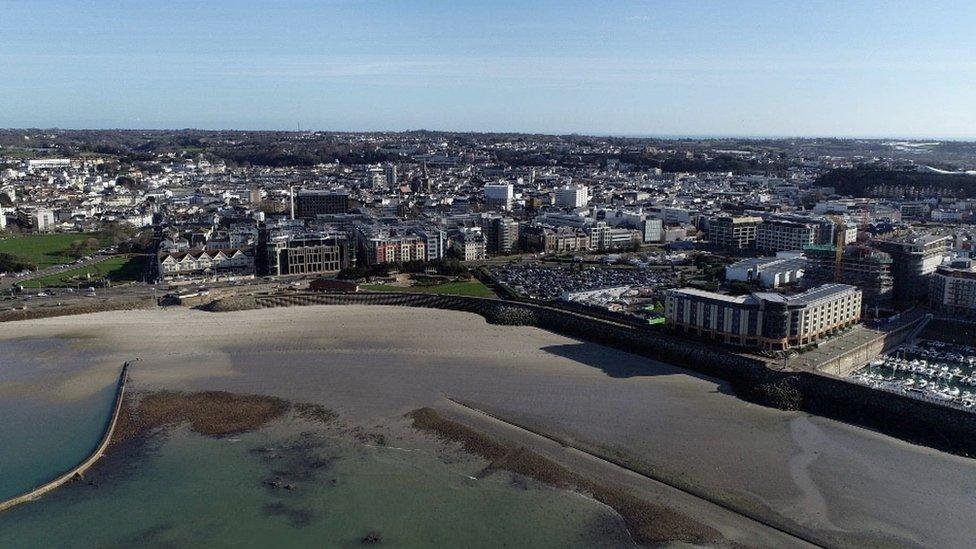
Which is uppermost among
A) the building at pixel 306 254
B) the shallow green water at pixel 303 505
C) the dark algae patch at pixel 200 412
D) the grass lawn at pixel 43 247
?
the building at pixel 306 254

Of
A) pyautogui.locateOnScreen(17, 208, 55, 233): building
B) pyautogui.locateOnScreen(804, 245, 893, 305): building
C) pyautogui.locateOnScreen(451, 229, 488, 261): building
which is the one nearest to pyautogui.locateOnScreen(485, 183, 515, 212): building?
pyautogui.locateOnScreen(451, 229, 488, 261): building

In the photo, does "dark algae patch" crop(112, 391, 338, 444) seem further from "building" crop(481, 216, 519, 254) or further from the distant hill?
the distant hill

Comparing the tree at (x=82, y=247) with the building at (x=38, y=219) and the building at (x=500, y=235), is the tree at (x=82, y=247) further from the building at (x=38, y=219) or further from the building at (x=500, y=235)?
the building at (x=500, y=235)

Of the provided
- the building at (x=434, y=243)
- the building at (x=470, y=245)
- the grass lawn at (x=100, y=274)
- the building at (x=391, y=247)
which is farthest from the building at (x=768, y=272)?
the grass lawn at (x=100, y=274)

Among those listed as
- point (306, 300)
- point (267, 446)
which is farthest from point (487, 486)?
point (306, 300)

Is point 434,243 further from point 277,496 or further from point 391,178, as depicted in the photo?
point 391,178

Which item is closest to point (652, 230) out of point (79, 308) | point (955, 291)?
point (955, 291)
